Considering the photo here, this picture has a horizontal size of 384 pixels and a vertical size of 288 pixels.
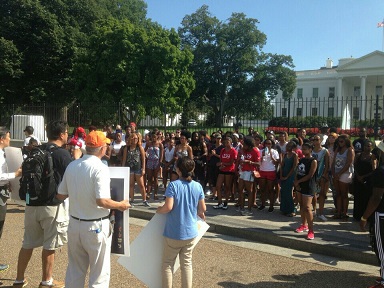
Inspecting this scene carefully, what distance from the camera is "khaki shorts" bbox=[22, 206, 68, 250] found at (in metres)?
4.51

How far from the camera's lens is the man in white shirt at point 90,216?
3.66 m

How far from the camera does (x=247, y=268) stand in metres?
5.69

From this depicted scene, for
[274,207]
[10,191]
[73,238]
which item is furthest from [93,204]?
[274,207]

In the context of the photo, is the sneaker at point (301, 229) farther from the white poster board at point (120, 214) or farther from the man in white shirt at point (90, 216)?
the man in white shirt at point (90, 216)

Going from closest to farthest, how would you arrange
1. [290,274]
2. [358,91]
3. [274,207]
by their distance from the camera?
[290,274] → [274,207] → [358,91]

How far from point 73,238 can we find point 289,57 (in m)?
55.0

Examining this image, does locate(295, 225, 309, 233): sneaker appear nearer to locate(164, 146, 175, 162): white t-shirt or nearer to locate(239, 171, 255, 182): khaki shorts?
locate(239, 171, 255, 182): khaki shorts

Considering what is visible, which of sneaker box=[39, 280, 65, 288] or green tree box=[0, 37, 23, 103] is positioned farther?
green tree box=[0, 37, 23, 103]

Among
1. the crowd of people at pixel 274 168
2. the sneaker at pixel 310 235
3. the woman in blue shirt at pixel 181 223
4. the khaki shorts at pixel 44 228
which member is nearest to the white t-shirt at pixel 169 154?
the crowd of people at pixel 274 168

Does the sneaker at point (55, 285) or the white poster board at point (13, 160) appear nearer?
the sneaker at point (55, 285)

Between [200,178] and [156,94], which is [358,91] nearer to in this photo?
[156,94]

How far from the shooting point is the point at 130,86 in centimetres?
3341

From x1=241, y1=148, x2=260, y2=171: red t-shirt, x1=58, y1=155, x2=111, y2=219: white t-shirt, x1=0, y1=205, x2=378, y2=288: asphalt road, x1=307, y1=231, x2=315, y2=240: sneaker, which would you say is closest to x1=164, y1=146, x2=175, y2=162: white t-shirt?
x1=241, y1=148, x2=260, y2=171: red t-shirt

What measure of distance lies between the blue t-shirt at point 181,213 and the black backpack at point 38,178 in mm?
1439
